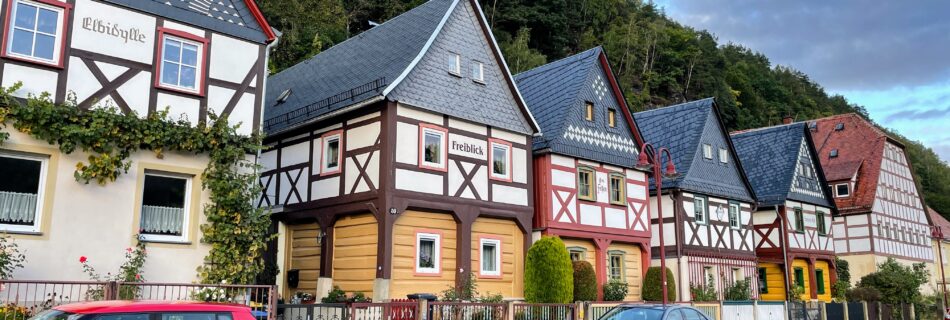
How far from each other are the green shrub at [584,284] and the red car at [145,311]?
1370 centimetres

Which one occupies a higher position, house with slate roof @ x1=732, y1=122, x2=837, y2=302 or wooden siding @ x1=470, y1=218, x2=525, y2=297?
house with slate roof @ x1=732, y1=122, x2=837, y2=302

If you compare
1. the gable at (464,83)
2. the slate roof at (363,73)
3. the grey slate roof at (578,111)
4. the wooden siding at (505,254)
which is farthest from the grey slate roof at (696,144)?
the slate roof at (363,73)

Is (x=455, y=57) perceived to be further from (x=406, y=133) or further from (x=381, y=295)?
(x=381, y=295)

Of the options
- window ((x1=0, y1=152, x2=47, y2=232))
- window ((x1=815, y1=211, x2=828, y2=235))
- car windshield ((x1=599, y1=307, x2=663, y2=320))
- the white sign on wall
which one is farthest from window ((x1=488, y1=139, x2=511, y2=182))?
window ((x1=815, y1=211, x2=828, y2=235))

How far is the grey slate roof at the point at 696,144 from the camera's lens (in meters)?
30.2

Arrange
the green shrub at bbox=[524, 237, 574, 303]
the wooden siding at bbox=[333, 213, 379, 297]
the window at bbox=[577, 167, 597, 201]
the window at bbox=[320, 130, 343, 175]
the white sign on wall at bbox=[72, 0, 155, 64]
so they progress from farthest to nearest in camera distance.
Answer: the window at bbox=[577, 167, 597, 201] → the window at bbox=[320, 130, 343, 175] → the green shrub at bbox=[524, 237, 574, 303] → the wooden siding at bbox=[333, 213, 379, 297] → the white sign on wall at bbox=[72, 0, 155, 64]

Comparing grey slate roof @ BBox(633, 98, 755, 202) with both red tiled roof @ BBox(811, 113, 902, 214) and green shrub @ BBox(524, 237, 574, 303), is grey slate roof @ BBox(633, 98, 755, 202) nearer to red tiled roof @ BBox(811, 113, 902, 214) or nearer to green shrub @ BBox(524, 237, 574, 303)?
green shrub @ BBox(524, 237, 574, 303)

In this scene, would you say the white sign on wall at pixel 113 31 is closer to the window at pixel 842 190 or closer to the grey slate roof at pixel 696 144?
the grey slate roof at pixel 696 144

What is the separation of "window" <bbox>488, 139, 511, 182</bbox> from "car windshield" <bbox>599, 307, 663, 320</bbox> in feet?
22.8

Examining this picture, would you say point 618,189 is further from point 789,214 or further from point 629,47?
point 629,47

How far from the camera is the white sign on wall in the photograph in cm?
1496

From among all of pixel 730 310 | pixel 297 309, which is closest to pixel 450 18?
pixel 297 309

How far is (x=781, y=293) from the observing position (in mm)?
34719

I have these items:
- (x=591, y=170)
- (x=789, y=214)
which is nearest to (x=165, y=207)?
(x=591, y=170)
